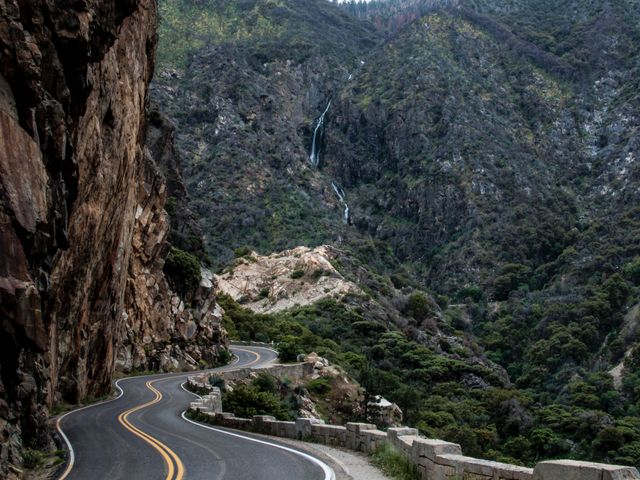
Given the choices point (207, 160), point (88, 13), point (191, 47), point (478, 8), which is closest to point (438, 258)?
point (207, 160)

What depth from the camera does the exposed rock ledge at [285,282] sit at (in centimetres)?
8306

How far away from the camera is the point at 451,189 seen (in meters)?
134

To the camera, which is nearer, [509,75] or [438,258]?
[438,258]

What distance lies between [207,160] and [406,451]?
116 meters

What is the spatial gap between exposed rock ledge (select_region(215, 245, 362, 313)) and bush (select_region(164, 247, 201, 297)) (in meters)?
31.1

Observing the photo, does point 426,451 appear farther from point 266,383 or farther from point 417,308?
point 417,308

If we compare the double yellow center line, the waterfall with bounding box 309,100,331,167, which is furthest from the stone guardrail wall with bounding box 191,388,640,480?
the waterfall with bounding box 309,100,331,167

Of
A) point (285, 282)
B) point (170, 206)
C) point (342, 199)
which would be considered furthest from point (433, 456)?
point (342, 199)

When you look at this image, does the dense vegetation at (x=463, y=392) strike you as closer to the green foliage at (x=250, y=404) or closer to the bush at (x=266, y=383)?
the bush at (x=266, y=383)

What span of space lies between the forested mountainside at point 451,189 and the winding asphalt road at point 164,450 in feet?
91.5

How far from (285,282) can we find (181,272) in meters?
37.6

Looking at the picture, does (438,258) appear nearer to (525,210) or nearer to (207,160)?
(525,210)

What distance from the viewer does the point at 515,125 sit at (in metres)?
149

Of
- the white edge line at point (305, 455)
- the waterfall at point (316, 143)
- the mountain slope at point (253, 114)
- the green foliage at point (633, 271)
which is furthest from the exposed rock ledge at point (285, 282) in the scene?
the waterfall at point (316, 143)
